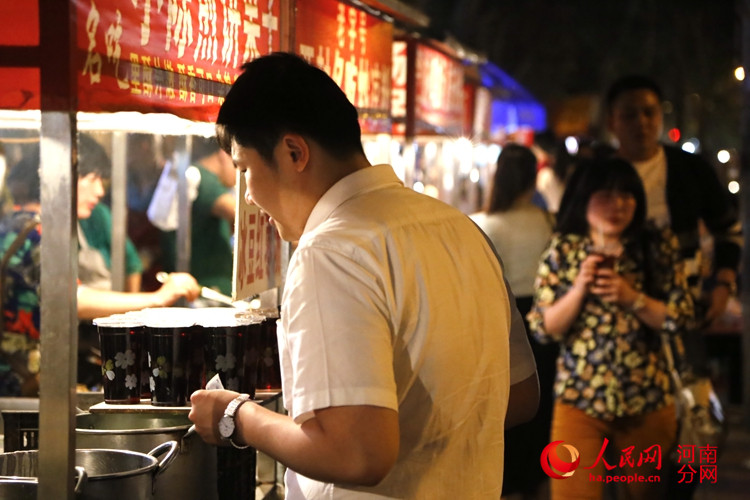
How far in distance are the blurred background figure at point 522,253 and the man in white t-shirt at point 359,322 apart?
14.2 feet

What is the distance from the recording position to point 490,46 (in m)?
34.2

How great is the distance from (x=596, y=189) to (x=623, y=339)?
76cm

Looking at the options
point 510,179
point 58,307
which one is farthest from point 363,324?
point 510,179

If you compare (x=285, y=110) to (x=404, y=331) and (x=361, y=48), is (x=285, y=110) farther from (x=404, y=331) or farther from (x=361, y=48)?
(x=361, y=48)

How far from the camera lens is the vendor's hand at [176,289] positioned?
536 cm

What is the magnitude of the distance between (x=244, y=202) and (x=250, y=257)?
26cm

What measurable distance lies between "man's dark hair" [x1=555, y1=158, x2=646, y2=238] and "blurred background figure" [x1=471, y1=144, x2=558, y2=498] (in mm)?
1803

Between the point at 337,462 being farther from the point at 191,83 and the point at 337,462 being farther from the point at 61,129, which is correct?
the point at 191,83

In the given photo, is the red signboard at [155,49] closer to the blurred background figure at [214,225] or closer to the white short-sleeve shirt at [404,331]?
the white short-sleeve shirt at [404,331]

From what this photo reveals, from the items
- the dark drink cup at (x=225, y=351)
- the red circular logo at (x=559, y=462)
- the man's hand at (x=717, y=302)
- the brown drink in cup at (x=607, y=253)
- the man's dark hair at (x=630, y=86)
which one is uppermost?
the man's dark hair at (x=630, y=86)

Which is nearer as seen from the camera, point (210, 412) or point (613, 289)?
point (210, 412)

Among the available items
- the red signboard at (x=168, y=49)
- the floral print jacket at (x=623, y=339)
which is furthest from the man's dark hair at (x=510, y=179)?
the red signboard at (x=168, y=49)

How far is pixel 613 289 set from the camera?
489 centimetres

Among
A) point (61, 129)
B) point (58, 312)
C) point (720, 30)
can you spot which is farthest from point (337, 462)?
point (720, 30)
